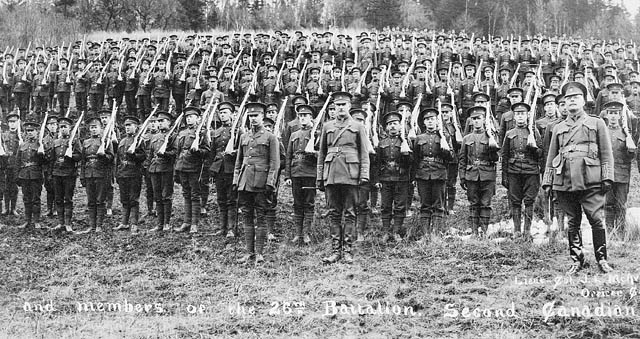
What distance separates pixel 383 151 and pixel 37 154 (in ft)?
19.1

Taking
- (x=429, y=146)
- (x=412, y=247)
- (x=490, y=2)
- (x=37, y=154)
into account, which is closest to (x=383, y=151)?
(x=429, y=146)

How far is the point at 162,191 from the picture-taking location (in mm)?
9594

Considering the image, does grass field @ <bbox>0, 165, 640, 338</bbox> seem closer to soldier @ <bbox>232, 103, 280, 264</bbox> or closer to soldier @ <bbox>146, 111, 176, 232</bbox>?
soldier @ <bbox>232, 103, 280, 264</bbox>

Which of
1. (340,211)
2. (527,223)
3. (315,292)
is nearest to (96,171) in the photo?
(340,211)

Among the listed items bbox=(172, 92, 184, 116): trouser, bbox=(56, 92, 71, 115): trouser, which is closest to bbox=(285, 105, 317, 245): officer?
bbox=(172, 92, 184, 116): trouser

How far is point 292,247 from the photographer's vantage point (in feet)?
27.2

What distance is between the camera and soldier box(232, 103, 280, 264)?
24.1 feet

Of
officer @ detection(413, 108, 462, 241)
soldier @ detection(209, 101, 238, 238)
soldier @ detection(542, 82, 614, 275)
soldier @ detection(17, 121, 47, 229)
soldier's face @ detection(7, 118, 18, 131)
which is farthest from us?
soldier's face @ detection(7, 118, 18, 131)

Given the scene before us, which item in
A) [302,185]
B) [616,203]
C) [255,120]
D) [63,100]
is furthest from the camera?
Answer: [63,100]

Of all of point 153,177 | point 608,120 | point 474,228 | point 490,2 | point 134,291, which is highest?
point 490,2

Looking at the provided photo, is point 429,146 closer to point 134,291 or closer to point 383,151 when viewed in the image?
point 383,151

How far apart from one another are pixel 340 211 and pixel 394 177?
137 cm

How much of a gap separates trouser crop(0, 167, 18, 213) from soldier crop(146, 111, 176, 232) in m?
2.90

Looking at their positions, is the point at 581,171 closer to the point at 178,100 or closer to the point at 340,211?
the point at 340,211
